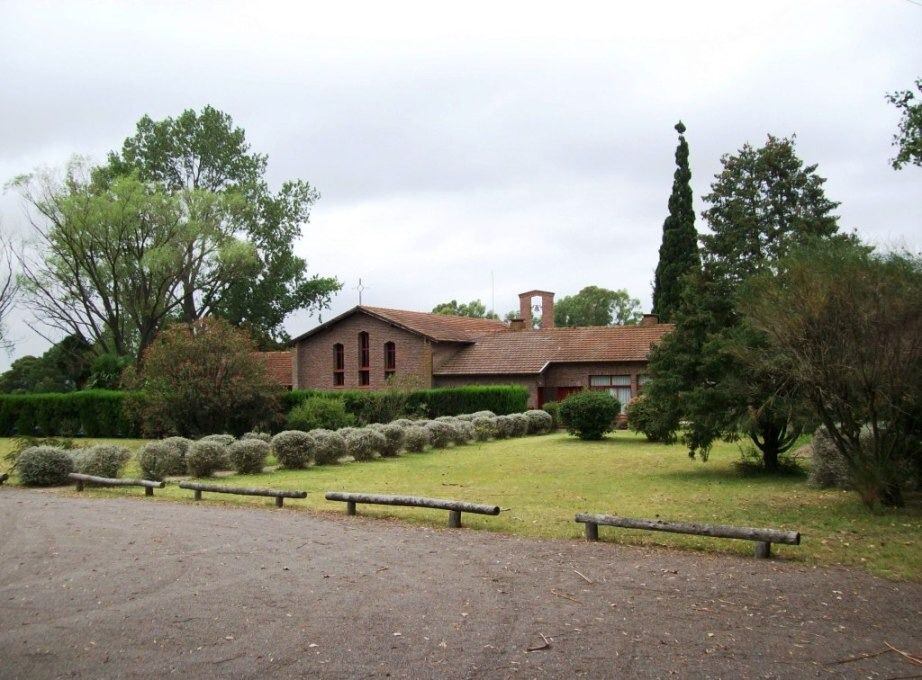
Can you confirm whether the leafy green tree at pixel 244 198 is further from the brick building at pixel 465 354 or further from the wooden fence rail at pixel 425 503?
the wooden fence rail at pixel 425 503

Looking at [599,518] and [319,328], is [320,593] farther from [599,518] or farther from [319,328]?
[319,328]

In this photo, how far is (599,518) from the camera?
10.8 meters

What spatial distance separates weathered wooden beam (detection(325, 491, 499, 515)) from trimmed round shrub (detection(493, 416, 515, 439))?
18.5 meters

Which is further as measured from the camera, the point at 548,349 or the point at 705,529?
the point at 548,349

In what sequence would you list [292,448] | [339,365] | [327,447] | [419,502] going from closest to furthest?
[419,502]
[292,448]
[327,447]
[339,365]

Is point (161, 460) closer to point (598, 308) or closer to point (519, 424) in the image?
point (519, 424)

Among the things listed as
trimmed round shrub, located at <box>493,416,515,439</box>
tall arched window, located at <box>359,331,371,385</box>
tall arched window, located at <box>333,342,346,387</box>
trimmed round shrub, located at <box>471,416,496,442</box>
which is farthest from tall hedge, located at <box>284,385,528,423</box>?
tall arched window, located at <box>333,342,346,387</box>

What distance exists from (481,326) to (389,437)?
26031 millimetres

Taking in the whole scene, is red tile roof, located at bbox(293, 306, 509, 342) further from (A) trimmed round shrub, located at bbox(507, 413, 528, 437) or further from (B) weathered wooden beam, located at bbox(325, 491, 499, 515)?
(B) weathered wooden beam, located at bbox(325, 491, 499, 515)

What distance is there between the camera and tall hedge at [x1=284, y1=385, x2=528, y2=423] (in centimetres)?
3379

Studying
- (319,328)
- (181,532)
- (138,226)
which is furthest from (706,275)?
(138,226)

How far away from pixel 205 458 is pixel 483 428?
12.7m

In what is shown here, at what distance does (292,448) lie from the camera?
2170 cm

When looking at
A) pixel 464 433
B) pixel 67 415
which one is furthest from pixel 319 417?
pixel 67 415
